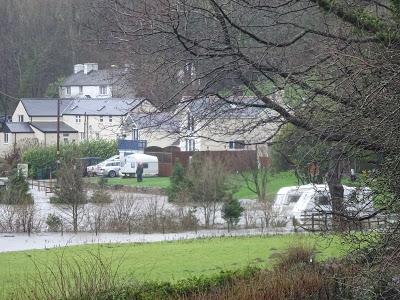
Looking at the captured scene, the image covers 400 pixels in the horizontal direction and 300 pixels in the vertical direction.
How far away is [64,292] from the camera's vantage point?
27.8 feet

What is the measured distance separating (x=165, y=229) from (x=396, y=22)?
22.3 m

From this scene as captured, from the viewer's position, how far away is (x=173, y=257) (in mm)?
17859

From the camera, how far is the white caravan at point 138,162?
58.0 meters

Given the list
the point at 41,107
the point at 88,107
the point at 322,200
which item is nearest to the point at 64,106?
the point at 41,107

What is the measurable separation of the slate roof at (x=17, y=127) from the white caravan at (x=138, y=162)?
18.9 m

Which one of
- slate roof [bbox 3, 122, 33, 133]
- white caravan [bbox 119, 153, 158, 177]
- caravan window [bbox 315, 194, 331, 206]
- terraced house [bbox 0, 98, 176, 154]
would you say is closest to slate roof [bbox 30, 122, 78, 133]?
terraced house [bbox 0, 98, 176, 154]

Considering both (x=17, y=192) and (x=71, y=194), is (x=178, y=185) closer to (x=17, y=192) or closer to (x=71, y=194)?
(x=71, y=194)

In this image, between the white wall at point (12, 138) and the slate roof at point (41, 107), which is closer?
the white wall at point (12, 138)

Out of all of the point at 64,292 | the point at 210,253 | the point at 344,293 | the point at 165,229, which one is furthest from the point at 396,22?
the point at 165,229

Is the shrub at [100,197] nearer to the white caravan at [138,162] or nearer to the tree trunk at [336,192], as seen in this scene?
the tree trunk at [336,192]

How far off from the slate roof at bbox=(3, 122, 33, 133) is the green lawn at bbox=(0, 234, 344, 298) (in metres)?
55.3

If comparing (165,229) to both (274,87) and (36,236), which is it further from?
(274,87)

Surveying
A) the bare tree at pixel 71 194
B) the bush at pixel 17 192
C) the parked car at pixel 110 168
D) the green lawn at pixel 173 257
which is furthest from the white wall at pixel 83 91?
the green lawn at pixel 173 257

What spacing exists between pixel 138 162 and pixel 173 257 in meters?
40.0
